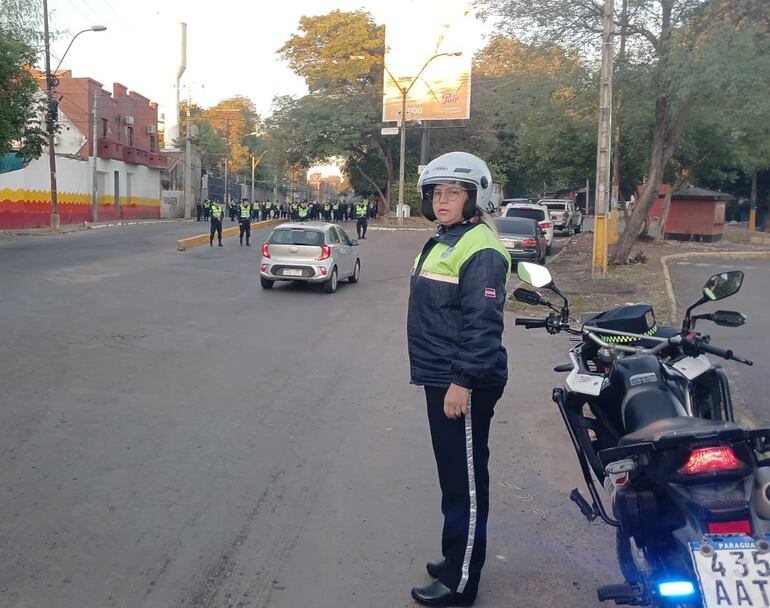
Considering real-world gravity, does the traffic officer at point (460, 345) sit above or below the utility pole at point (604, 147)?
below

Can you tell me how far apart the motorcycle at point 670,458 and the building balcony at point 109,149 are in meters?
50.2

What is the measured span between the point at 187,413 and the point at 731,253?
76.6ft

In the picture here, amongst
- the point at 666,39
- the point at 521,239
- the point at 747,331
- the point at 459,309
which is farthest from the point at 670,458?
the point at 521,239

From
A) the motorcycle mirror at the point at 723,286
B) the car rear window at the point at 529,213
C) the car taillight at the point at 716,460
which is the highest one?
the car rear window at the point at 529,213

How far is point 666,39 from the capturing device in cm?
1741

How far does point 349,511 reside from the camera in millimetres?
4742

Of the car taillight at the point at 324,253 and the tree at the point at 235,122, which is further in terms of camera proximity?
the tree at the point at 235,122

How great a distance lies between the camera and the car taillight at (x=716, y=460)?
2668 mm

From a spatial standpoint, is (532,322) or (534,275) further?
(532,322)

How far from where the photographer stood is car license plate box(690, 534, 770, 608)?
8.19 feet

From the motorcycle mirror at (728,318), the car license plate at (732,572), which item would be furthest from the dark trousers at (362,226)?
the car license plate at (732,572)

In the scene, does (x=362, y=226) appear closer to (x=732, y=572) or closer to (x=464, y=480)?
(x=464, y=480)

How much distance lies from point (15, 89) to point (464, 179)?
958 inches

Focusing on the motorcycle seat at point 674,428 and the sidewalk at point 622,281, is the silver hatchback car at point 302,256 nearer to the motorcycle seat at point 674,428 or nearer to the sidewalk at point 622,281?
the sidewalk at point 622,281
